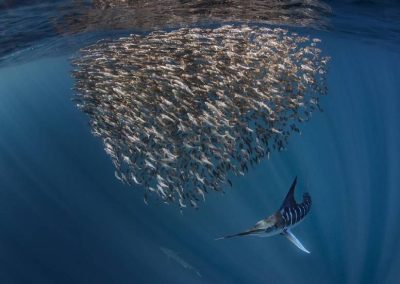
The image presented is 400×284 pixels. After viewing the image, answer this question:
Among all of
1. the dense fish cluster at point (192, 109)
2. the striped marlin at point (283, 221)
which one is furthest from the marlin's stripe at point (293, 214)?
the dense fish cluster at point (192, 109)

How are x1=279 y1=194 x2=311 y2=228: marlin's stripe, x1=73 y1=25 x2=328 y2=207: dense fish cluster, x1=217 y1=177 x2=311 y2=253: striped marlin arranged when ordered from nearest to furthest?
x1=217 y1=177 x2=311 y2=253: striped marlin < x1=279 y1=194 x2=311 y2=228: marlin's stripe < x1=73 y1=25 x2=328 y2=207: dense fish cluster

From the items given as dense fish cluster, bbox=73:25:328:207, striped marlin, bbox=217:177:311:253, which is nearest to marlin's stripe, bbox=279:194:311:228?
striped marlin, bbox=217:177:311:253

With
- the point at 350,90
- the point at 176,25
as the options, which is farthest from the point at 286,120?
the point at 350,90

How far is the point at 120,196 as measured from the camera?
88.7 feet

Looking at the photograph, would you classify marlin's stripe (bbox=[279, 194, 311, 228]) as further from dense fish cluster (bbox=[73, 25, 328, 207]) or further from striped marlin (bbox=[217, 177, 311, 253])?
dense fish cluster (bbox=[73, 25, 328, 207])

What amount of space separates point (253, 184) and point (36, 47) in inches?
928

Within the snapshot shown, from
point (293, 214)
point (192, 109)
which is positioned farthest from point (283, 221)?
point (192, 109)

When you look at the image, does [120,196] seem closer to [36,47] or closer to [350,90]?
[36,47]

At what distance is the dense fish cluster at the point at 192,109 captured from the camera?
28.0ft

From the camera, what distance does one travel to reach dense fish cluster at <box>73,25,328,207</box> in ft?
28.0

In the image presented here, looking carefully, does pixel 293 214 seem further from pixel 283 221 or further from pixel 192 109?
pixel 192 109

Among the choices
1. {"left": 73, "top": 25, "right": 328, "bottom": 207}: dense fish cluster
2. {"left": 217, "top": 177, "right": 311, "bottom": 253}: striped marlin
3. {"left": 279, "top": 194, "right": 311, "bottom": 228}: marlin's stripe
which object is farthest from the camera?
{"left": 73, "top": 25, "right": 328, "bottom": 207}: dense fish cluster

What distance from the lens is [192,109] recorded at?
891 centimetres

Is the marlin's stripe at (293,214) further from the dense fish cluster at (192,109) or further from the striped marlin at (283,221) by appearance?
the dense fish cluster at (192,109)
